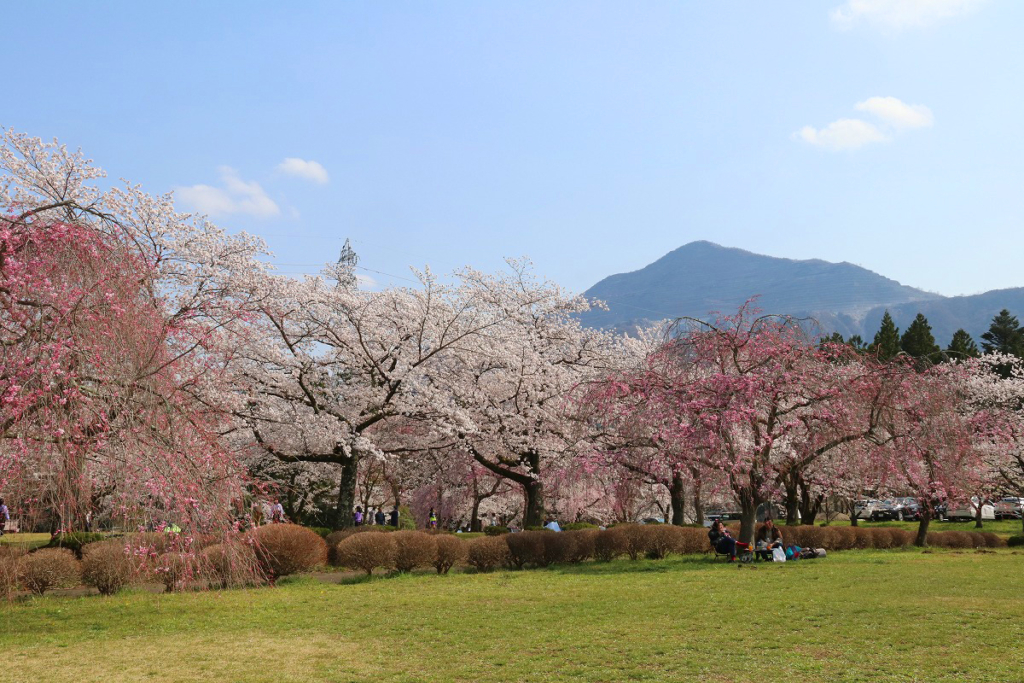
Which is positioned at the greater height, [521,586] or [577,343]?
[577,343]

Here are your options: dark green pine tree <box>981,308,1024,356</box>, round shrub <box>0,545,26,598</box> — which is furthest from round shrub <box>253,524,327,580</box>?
dark green pine tree <box>981,308,1024,356</box>

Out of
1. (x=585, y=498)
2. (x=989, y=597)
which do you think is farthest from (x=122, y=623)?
(x=585, y=498)

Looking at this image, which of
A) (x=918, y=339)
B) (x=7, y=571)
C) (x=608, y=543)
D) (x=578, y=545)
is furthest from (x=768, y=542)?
(x=918, y=339)

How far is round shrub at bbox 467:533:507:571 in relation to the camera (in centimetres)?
1750

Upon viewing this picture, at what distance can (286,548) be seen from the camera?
1606cm

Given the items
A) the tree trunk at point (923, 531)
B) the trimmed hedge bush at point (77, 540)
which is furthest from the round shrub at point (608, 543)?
the tree trunk at point (923, 531)

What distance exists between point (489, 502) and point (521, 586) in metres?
30.1

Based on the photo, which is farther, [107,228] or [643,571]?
[643,571]

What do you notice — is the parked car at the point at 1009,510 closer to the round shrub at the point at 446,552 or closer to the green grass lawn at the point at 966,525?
the green grass lawn at the point at 966,525

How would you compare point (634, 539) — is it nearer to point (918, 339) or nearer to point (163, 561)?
point (163, 561)

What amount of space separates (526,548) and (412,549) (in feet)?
8.86

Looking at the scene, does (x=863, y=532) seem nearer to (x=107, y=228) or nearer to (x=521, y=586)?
(x=521, y=586)

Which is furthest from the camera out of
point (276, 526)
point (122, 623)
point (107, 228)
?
point (276, 526)

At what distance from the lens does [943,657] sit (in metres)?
7.49
